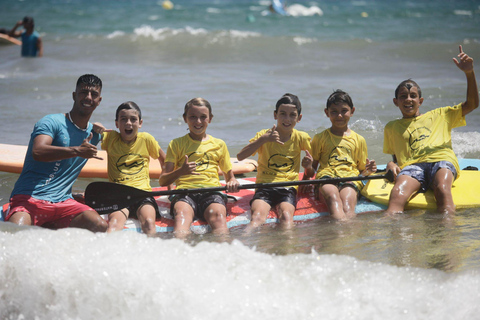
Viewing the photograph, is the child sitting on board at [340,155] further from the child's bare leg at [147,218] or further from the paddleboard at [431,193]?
the child's bare leg at [147,218]

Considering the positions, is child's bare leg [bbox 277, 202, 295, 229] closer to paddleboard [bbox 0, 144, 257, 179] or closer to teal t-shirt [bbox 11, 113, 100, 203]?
paddleboard [bbox 0, 144, 257, 179]

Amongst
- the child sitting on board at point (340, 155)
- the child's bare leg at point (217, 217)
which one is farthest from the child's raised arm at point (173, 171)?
the child sitting on board at point (340, 155)

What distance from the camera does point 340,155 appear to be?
15.8ft

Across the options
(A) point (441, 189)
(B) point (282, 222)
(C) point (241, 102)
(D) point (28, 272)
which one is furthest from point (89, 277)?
(C) point (241, 102)

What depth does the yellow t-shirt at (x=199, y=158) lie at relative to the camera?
4.51 metres

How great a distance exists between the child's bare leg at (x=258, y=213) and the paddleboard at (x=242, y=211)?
0.06 meters

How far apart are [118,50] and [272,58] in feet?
15.0

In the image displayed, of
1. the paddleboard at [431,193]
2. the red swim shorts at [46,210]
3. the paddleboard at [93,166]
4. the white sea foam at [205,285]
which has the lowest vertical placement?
the white sea foam at [205,285]

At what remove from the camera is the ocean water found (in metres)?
2.98

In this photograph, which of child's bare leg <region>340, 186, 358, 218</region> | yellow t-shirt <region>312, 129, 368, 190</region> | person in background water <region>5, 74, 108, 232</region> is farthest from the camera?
yellow t-shirt <region>312, 129, 368, 190</region>

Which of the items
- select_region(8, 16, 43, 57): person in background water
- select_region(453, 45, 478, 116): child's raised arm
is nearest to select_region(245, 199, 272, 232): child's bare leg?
select_region(453, 45, 478, 116): child's raised arm

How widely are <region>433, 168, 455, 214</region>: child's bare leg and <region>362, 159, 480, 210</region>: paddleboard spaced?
81mm

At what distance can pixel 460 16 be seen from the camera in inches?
988

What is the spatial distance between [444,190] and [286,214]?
1.31 meters
